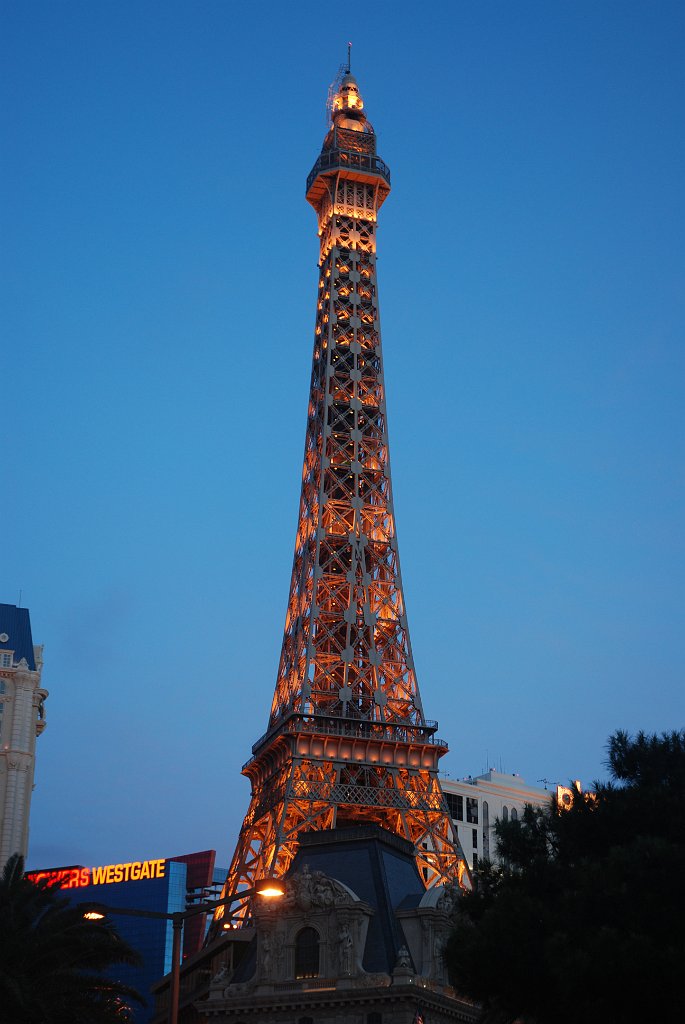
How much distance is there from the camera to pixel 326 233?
119812 millimetres

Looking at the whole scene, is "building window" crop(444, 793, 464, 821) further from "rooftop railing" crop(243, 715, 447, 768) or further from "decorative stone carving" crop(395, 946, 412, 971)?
"decorative stone carving" crop(395, 946, 412, 971)

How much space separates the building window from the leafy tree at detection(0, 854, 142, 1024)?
92.7 meters

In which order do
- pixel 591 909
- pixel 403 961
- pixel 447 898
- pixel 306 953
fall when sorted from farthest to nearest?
pixel 447 898, pixel 306 953, pixel 403 961, pixel 591 909

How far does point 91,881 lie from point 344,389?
288ft

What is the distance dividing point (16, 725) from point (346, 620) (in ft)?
123

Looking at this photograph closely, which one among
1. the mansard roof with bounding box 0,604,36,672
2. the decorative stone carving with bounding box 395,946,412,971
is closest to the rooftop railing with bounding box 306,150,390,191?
the mansard roof with bounding box 0,604,36,672

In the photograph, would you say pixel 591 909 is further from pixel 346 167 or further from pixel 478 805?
pixel 478 805

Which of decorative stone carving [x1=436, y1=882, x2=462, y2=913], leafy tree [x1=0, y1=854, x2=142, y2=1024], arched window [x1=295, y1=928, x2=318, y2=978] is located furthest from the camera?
decorative stone carving [x1=436, y1=882, x2=462, y2=913]

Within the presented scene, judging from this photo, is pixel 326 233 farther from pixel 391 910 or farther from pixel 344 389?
pixel 391 910

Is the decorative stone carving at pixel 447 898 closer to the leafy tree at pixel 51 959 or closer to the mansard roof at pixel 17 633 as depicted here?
the leafy tree at pixel 51 959

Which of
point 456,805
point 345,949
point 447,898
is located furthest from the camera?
point 456,805

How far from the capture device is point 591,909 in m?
42.4

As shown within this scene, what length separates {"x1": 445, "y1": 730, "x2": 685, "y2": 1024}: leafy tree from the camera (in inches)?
1565

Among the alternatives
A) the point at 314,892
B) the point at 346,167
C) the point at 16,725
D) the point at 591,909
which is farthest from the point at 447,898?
the point at 346,167
